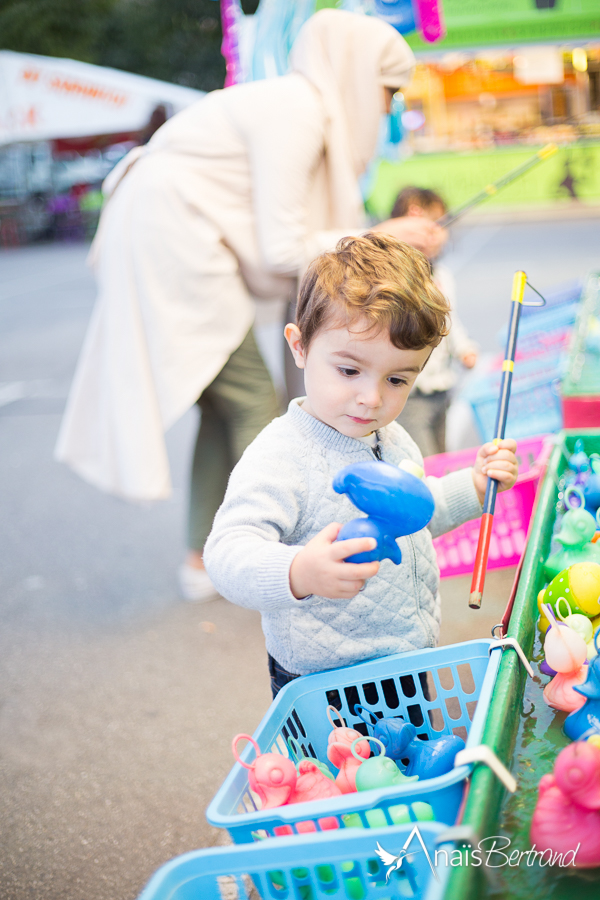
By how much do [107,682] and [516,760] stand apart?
2.01 metres

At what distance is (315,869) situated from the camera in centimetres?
112

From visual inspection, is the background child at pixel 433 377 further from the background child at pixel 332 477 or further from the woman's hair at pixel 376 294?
the woman's hair at pixel 376 294

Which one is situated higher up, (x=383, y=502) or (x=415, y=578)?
(x=383, y=502)

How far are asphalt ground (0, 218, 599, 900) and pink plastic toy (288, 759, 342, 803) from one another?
904 mm

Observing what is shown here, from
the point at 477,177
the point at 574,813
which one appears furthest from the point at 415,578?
the point at 477,177

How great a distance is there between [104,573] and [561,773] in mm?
3020

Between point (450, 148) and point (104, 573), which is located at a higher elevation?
point (450, 148)

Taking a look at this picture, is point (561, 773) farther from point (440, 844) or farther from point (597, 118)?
point (597, 118)

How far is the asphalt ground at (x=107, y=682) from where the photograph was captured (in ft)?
7.38

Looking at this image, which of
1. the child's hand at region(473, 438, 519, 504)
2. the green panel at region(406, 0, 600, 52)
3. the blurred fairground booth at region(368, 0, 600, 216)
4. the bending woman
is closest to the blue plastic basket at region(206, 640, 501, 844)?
the child's hand at region(473, 438, 519, 504)

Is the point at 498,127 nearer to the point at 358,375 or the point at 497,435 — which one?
the point at 497,435

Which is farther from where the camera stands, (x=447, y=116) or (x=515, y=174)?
(x=447, y=116)

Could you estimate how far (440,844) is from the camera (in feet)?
3.32

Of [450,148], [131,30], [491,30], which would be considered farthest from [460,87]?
[131,30]
